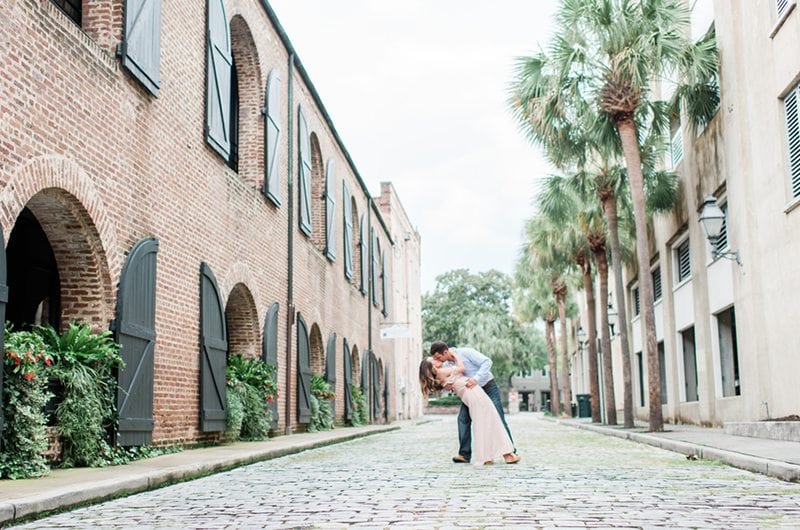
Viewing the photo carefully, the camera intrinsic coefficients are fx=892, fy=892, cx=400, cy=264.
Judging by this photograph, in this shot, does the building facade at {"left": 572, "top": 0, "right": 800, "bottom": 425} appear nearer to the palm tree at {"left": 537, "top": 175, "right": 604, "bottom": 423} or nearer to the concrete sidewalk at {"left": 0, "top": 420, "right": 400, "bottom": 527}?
the palm tree at {"left": 537, "top": 175, "right": 604, "bottom": 423}

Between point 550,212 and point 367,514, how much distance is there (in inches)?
698

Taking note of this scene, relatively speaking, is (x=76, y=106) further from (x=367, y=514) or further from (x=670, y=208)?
(x=670, y=208)

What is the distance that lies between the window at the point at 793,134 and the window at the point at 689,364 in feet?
29.6

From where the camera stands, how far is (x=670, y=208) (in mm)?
21359

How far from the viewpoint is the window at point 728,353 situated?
18.4 m

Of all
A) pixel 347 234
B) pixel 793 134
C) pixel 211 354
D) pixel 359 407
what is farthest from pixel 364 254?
pixel 793 134

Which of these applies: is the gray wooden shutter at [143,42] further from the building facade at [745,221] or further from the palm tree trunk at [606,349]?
the palm tree trunk at [606,349]

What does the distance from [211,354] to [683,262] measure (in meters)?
13.6

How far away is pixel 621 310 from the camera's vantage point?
21047mm

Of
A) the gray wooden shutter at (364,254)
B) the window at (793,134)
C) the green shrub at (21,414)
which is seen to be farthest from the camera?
the gray wooden shutter at (364,254)

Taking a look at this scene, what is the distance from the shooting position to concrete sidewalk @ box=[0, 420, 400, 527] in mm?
5750

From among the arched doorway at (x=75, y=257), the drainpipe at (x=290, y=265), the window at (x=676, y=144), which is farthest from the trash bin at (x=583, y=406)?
the arched doorway at (x=75, y=257)

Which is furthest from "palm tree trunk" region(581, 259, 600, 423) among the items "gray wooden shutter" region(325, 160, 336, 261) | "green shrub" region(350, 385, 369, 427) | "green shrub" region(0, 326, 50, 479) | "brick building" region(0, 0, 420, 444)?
"green shrub" region(0, 326, 50, 479)

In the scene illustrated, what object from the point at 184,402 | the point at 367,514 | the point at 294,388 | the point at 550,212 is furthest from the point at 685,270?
the point at 367,514
